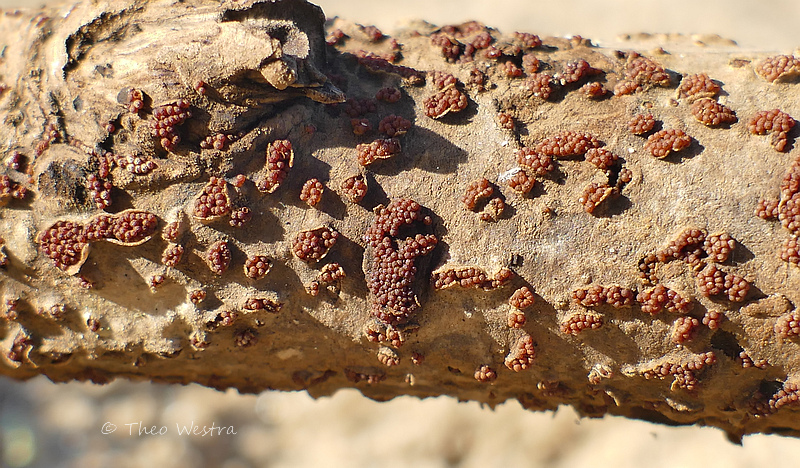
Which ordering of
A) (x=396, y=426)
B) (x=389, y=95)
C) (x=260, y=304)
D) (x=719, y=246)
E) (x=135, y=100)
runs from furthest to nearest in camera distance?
(x=396, y=426)
(x=389, y=95)
(x=260, y=304)
(x=135, y=100)
(x=719, y=246)

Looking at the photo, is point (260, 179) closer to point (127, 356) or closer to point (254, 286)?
point (254, 286)

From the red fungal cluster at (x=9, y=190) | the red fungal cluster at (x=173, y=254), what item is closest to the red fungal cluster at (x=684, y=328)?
the red fungal cluster at (x=173, y=254)

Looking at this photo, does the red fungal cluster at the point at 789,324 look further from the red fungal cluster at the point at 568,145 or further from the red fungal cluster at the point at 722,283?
the red fungal cluster at the point at 568,145

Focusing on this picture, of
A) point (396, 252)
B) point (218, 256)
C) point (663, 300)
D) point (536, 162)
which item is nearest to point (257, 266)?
point (218, 256)

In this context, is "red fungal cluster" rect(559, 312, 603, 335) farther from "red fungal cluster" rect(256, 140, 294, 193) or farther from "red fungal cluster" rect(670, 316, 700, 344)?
"red fungal cluster" rect(256, 140, 294, 193)

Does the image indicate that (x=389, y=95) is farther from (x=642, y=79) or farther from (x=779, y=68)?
(x=779, y=68)

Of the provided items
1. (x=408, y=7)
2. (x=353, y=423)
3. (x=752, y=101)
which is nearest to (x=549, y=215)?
(x=752, y=101)

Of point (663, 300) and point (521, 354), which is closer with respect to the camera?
point (663, 300)
